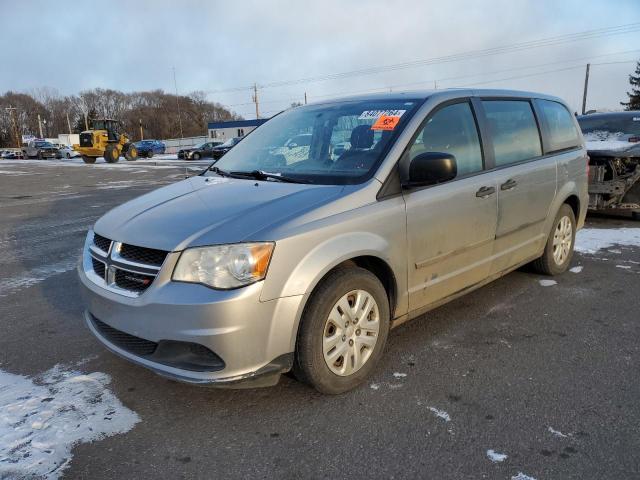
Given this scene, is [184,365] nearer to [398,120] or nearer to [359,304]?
[359,304]

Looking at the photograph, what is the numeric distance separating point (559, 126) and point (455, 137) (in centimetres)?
192

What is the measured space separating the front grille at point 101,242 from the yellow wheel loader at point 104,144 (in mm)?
34904

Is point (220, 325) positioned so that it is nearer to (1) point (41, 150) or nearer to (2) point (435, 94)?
(2) point (435, 94)

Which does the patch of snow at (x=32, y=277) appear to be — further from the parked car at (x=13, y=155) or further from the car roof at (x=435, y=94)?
the parked car at (x=13, y=155)

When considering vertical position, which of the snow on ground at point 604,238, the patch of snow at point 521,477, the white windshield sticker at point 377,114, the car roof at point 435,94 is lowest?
the patch of snow at point 521,477

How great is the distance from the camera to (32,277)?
5.50 m

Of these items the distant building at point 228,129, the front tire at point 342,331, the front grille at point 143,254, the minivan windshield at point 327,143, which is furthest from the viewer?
the distant building at point 228,129

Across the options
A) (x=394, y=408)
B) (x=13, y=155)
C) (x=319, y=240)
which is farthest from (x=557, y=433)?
(x=13, y=155)

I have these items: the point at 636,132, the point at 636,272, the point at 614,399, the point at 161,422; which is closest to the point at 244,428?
the point at 161,422

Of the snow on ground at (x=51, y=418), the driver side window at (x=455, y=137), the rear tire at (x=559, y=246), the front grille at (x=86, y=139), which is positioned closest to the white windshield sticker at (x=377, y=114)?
the driver side window at (x=455, y=137)

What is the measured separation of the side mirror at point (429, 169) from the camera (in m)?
3.07

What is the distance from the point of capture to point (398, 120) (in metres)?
3.39

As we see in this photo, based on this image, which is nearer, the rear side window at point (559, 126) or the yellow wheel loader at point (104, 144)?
the rear side window at point (559, 126)

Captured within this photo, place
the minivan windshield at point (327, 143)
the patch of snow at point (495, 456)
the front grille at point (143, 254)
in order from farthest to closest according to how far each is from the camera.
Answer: the minivan windshield at point (327, 143) < the front grille at point (143, 254) < the patch of snow at point (495, 456)
